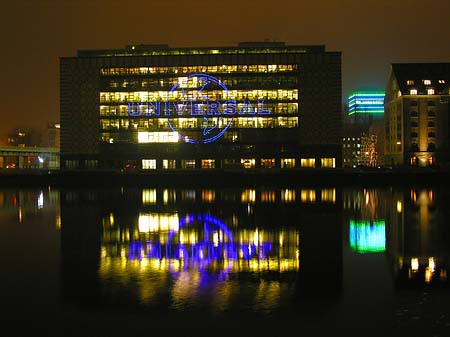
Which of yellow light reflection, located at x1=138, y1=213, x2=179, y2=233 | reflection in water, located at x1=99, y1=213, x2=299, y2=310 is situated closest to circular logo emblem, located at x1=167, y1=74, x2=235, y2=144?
yellow light reflection, located at x1=138, y1=213, x2=179, y2=233

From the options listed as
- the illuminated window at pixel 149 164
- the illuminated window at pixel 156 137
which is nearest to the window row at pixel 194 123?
the illuminated window at pixel 156 137

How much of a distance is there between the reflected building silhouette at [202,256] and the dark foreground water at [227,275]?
0.06 meters

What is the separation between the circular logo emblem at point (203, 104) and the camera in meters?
122

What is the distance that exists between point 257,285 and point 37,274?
345 inches

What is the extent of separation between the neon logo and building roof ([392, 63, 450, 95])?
3282cm

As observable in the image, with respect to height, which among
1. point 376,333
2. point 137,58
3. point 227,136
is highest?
point 137,58

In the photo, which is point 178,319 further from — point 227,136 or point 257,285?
point 227,136

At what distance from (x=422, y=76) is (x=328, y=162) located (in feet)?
100.0

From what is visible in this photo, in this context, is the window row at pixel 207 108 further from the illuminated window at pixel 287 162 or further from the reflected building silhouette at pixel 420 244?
the reflected building silhouette at pixel 420 244

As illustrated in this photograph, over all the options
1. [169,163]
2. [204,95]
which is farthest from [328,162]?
[169,163]

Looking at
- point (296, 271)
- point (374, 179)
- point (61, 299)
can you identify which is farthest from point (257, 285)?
point (374, 179)

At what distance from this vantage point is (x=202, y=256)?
23312 millimetres

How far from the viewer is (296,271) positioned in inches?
802

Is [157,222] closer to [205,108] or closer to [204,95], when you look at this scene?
[205,108]
